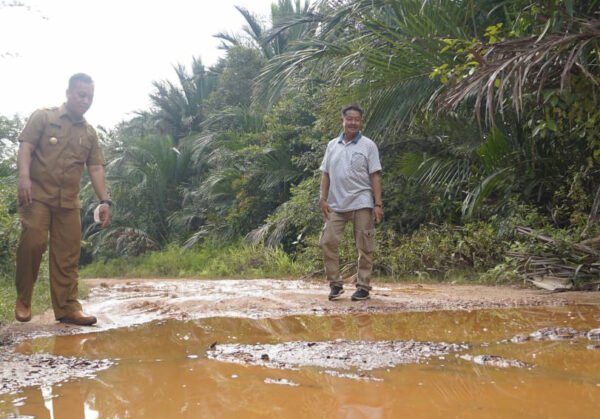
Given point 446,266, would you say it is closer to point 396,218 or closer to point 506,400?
point 396,218

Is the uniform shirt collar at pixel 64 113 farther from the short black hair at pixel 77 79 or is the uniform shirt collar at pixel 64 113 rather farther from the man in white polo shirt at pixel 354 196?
the man in white polo shirt at pixel 354 196

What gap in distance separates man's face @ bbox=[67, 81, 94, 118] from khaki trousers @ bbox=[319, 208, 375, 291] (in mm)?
2139

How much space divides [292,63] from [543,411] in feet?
27.4

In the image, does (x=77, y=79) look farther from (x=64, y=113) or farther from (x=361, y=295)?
(x=361, y=295)

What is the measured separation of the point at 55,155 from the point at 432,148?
233 inches

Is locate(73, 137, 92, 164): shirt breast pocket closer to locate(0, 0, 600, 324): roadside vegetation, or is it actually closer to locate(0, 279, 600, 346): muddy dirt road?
locate(0, 279, 600, 346): muddy dirt road

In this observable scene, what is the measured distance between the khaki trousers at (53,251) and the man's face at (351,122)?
2238 mm

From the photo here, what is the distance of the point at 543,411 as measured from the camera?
6.04 ft

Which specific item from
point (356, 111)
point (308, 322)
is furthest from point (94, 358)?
point (356, 111)

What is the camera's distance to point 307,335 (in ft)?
10.9

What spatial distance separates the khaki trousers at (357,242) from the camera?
5.03m

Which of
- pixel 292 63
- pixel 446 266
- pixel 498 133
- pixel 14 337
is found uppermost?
pixel 292 63

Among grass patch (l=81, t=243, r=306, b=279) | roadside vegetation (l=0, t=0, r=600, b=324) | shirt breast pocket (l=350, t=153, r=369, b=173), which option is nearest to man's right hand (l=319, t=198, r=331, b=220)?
shirt breast pocket (l=350, t=153, r=369, b=173)

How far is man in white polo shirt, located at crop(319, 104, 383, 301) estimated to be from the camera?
506 cm
